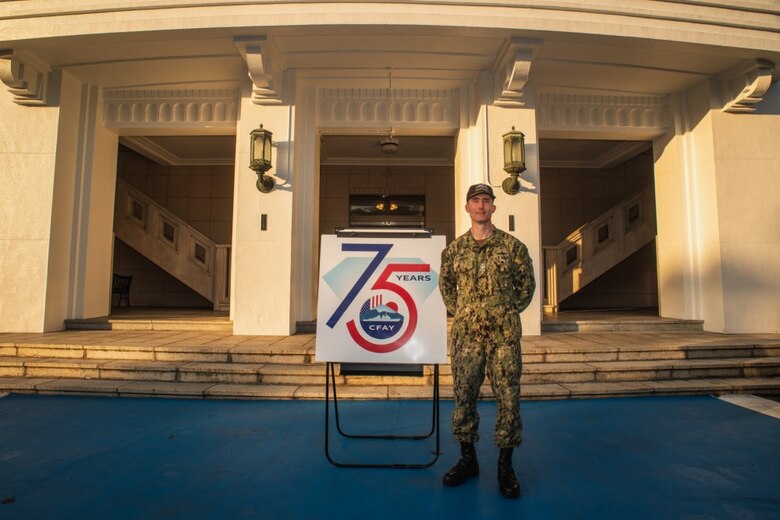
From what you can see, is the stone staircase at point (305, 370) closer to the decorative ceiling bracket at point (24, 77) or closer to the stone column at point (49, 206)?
the stone column at point (49, 206)

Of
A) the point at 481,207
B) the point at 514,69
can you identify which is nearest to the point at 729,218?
the point at 514,69

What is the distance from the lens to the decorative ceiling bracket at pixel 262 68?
228 inches

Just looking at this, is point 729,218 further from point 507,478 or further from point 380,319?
point 380,319

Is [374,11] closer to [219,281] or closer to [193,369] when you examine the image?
[193,369]

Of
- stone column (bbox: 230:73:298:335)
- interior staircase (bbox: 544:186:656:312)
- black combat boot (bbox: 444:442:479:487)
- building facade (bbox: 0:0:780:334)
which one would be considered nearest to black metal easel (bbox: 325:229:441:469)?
black combat boot (bbox: 444:442:479:487)

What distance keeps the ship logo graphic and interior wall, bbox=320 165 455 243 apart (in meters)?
8.74

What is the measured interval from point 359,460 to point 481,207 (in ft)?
6.86

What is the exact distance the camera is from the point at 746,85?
6.51 meters

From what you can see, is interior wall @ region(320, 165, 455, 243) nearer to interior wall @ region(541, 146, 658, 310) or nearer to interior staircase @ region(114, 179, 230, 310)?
interior wall @ region(541, 146, 658, 310)

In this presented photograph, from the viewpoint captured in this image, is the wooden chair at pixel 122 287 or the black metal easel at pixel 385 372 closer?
the black metal easel at pixel 385 372

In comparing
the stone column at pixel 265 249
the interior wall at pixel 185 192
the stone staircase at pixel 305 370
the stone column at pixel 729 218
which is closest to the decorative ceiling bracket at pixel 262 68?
the stone column at pixel 265 249

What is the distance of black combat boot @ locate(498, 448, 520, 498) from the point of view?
2.46 meters

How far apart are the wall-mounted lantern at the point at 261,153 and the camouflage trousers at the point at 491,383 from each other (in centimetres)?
470

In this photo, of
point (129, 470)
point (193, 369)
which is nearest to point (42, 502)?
point (129, 470)
